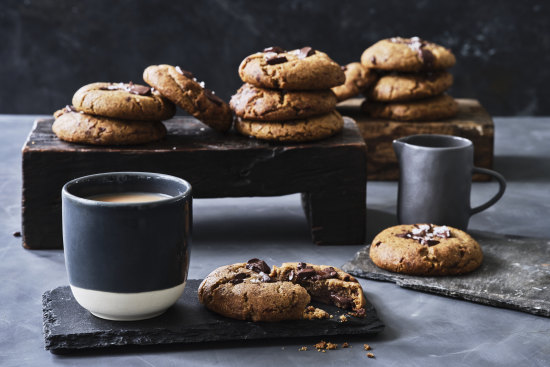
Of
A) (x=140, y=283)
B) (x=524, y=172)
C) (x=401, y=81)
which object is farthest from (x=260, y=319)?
(x=524, y=172)

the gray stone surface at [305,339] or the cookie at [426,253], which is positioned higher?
the cookie at [426,253]

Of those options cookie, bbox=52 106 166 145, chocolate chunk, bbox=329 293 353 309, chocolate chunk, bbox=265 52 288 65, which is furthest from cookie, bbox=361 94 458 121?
chocolate chunk, bbox=329 293 353 309

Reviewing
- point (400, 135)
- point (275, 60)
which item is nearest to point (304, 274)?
point (275, 60)

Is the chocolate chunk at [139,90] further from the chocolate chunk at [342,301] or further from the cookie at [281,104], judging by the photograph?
the chocolate chunk at [342,301]

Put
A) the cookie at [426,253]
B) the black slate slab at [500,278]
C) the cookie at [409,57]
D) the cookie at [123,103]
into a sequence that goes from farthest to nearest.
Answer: the cookie at [409,57]
the cookie at [123,103]
the cookie at [426,253]
the black slate slab at [500,278]

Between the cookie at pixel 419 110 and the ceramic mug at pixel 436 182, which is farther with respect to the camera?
the cookie at pixel 419 110

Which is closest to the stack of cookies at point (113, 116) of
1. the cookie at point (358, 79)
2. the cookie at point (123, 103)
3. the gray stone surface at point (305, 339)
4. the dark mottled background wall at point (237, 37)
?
the cookie at point (123, 103)
